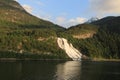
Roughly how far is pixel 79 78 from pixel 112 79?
51.8ft

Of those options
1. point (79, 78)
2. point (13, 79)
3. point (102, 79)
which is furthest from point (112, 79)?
point (13, 79)

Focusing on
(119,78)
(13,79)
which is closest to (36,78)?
(13,79)

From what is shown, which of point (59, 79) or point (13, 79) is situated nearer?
point (13, 79)

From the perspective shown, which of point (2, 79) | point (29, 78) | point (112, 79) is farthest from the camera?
point (112, 79)

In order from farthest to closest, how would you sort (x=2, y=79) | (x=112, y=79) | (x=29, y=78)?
(x=112, y=79) → (x=29, y=78) → (x=2, y=79)

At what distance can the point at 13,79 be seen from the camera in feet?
398

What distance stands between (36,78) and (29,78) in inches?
128

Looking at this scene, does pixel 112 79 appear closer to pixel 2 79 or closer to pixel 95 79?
pixel 95 79

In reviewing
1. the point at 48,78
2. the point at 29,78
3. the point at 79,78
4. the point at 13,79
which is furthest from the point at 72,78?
the point at 13,79

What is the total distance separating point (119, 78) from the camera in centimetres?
14175

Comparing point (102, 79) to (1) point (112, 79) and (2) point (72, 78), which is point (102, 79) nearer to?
(1) point (112, 79)

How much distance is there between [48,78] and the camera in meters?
132

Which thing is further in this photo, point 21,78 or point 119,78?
point 119,78

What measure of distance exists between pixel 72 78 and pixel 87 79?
7.74 meters
